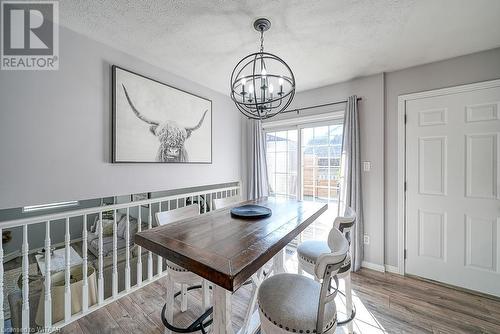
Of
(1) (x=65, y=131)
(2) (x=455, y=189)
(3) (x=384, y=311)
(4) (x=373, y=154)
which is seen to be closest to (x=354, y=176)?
(4) (x=373, y=154)

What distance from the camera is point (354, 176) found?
267cm

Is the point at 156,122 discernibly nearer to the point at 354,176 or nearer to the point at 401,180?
the point at 354,176

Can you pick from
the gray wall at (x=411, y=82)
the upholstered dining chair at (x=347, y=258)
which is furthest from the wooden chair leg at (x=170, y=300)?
the gray wall at (x=411, y=82)

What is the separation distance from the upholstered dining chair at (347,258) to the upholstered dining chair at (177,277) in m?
0.86

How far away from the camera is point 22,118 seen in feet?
5.10

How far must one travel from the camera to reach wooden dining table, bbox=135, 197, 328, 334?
0.94 meters

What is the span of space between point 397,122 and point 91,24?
3385 millimetres

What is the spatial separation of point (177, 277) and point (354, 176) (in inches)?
92.7

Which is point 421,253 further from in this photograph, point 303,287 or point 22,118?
point 22,118

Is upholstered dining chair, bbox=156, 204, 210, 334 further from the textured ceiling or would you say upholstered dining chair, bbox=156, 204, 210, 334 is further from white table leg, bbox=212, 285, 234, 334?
the textured ceiling

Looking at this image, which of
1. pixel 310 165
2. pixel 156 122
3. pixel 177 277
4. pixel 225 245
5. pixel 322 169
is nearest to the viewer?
pixel 225 245

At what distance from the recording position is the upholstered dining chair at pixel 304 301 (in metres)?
0.90

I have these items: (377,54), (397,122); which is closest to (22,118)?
(377,54)

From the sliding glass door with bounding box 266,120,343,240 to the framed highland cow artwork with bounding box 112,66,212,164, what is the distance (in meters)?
1.27
